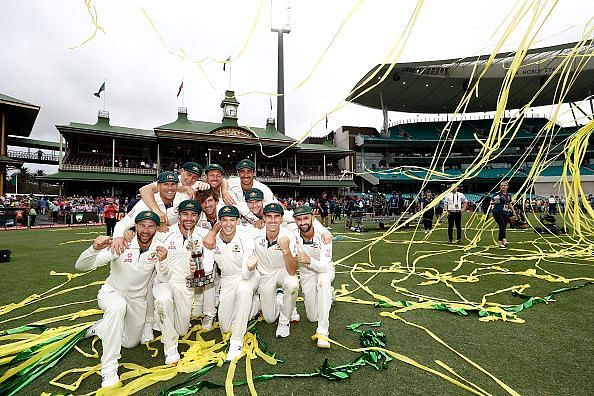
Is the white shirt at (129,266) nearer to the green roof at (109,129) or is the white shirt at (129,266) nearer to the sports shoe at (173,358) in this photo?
the sports shoe at (173,358)

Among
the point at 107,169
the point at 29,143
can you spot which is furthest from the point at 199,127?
the point at 29,143

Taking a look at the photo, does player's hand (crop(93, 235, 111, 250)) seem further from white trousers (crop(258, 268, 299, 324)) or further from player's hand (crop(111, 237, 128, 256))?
white trousers (crop(258, 268, 299, 324))

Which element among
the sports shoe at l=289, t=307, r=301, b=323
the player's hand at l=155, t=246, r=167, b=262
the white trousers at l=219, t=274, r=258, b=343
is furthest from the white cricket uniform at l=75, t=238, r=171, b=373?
the sports shoe at l=289, t=307, r=301, b=323

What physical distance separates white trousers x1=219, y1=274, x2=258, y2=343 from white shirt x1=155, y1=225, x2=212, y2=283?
345 mm

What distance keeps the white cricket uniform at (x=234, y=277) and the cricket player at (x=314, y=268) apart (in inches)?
23.5

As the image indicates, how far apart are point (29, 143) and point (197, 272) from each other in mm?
39517

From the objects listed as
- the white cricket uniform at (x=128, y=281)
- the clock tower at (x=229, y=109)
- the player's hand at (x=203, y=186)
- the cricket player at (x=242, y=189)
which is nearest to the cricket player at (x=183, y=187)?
the player's hand at (x=203, y=186)

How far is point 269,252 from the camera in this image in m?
3.81

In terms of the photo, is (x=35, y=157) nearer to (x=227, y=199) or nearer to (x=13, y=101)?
(x=13, y=101)

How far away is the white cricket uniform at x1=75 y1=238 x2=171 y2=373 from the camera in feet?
10.1

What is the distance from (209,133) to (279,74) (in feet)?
64.6

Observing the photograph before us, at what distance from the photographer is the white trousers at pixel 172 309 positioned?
10.2 feet

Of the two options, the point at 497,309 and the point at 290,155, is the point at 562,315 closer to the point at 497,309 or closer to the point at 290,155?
the point at 497,309

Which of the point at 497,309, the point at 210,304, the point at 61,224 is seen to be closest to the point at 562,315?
the point at 497,309
